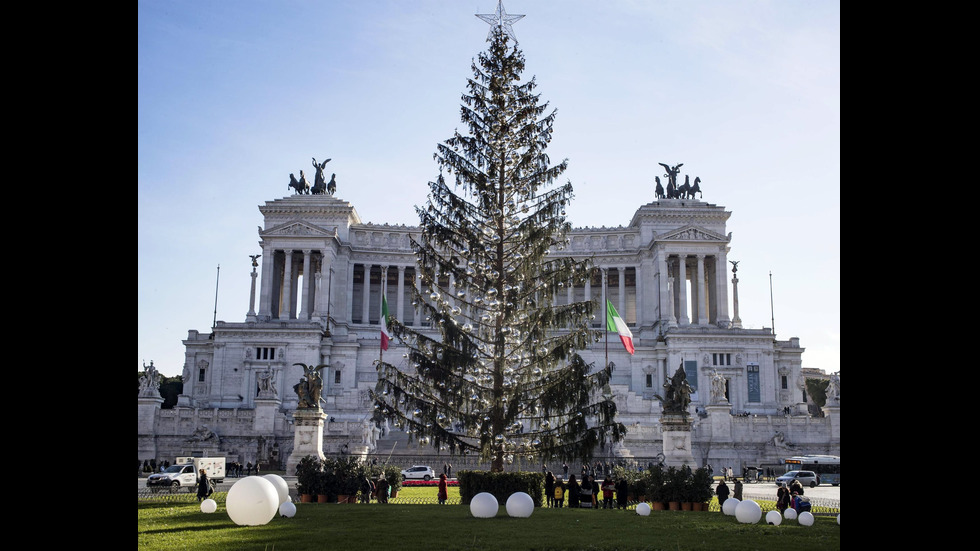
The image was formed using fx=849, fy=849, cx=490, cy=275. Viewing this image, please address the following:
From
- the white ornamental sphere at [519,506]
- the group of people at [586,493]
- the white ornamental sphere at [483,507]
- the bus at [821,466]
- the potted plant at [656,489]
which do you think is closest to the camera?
the white ornamental sphere at [483,507]

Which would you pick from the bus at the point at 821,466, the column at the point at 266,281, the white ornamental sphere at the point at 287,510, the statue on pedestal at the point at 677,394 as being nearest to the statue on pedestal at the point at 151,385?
the column at the point at 266,281

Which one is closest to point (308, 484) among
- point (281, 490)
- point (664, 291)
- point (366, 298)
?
point (281, 490)

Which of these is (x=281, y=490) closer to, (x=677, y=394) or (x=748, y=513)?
(x=748, y=513)

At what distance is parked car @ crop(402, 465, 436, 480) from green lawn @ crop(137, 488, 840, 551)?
19815 mm

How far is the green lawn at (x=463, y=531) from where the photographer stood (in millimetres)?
17047

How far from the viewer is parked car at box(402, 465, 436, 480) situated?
1800 inches

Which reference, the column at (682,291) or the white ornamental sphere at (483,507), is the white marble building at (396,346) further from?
the white ornamental sphere at (483,507)

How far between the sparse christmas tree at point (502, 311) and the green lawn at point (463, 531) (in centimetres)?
439

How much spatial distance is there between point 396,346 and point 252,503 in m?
62.3

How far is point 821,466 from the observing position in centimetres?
5303

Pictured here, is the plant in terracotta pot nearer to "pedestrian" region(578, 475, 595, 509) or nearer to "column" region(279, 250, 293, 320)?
"pedestrian" region(578, 475, 595, 509)
